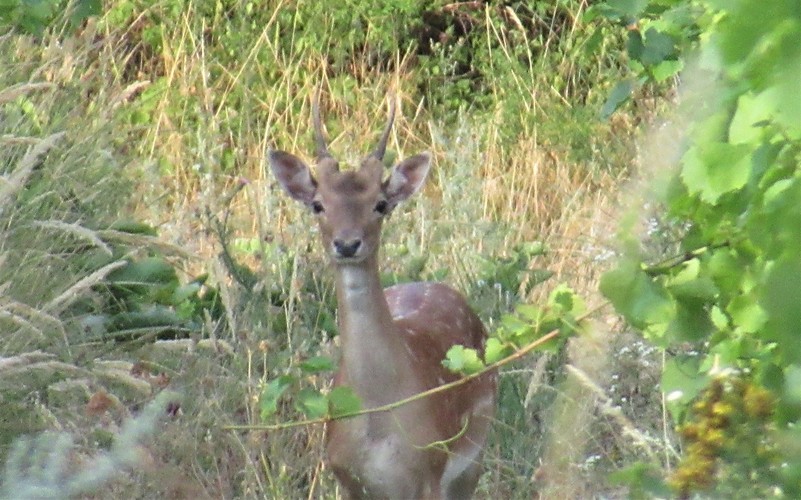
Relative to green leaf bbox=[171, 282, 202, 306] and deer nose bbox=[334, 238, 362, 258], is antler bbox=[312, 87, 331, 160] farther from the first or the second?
green leaf bbox=[171, 282, 202, 306]

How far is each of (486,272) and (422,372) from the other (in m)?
1.59

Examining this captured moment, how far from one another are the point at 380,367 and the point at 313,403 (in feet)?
5.69

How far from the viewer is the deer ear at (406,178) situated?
18.1 ft

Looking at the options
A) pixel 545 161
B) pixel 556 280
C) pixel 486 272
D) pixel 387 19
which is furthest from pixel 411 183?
pixel 387 19

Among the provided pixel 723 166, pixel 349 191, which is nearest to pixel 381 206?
pixel 349 191

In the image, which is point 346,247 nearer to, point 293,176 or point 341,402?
point 293,176

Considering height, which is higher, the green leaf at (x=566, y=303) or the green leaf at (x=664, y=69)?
the green leaf at (x=664, y=69)

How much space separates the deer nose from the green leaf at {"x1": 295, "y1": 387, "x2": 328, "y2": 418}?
175cm

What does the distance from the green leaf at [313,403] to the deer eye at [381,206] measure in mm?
2023

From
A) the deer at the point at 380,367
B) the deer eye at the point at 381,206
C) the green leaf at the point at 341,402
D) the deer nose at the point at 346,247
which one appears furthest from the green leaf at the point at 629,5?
the deer eye at the point at 381,206

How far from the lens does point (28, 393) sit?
5344 mm

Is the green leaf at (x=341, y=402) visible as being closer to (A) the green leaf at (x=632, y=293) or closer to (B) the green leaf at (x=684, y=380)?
(B) the green leaf at (x=684, y=380)

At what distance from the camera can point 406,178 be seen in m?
5.65

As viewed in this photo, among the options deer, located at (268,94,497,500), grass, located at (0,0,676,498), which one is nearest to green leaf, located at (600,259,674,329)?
grass, located at (0,0,676,498)
